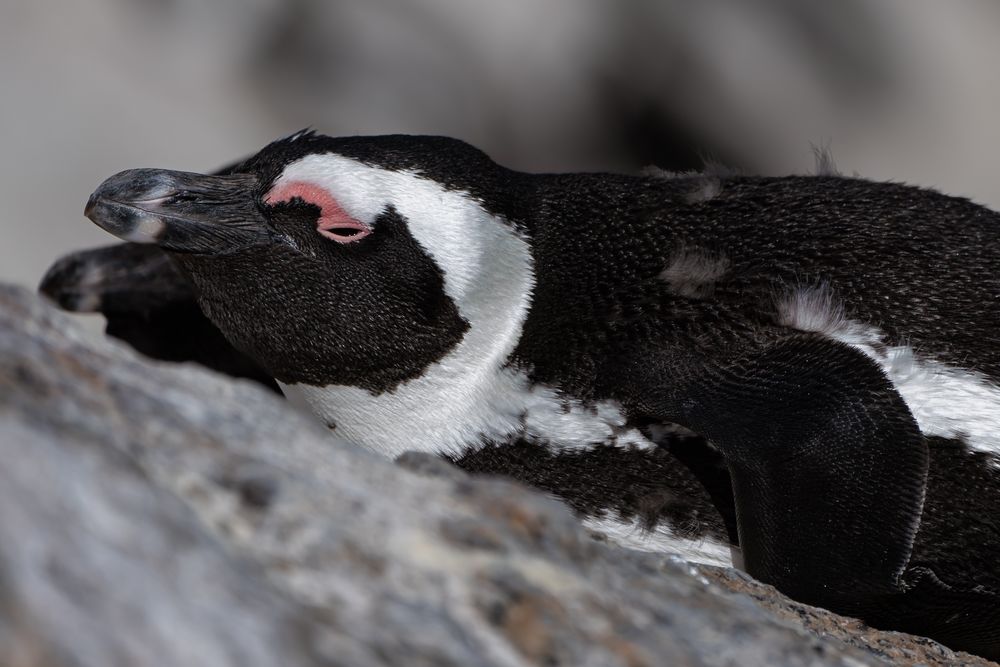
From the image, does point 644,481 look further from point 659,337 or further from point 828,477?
point 828,477

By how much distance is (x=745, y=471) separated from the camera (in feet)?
4.54

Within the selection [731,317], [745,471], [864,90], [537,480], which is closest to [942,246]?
[731,317]

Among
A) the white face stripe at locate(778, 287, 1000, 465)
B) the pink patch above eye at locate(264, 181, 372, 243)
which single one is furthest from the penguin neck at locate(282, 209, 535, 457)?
the white face stripe at locate(778, 287, 1000, 465)

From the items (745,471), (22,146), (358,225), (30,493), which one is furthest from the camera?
(22,146)

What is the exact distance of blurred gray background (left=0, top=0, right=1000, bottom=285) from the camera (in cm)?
378

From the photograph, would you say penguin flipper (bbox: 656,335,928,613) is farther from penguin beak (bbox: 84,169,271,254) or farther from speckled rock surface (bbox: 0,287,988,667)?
penguin beak (bbox: 84,169,271,254)

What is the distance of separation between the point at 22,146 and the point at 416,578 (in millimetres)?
3424

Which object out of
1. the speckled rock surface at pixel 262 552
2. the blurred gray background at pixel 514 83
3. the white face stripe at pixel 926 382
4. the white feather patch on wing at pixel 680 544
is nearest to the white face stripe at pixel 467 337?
the white feather patch on wing at pixel 680 544

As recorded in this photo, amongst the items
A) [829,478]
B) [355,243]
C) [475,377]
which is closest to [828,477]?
[829,478]

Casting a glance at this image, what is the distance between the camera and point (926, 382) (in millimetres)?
1460

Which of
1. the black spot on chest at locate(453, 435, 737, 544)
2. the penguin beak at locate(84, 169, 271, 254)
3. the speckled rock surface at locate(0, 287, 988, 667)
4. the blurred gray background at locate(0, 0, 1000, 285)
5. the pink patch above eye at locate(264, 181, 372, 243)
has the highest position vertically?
the blurred gray background at locate(0, 0, 1000, 285)

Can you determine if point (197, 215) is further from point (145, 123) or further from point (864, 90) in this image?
point (864, 90)

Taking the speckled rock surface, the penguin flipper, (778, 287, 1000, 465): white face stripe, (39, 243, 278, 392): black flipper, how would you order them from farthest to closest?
(39, 243, 278, 392): black flipper → (778, 287, 1000, 465): white face stripe → the penguin flipper → the speckled rock surface

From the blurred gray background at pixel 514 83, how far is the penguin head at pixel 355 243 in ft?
7.19
